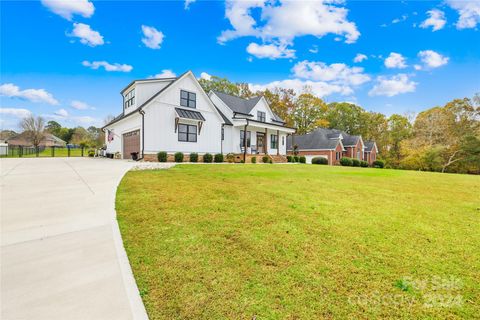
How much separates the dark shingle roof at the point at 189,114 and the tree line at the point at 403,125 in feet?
58.2

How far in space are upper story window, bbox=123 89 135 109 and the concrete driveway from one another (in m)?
14.4

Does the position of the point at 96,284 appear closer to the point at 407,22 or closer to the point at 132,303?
the point at 132,303

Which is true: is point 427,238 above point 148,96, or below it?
below

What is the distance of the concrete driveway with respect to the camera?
202 centimetres

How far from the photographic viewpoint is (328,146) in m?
34.4

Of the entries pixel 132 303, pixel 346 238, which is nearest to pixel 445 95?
pixel 346 238

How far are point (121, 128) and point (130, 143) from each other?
2.96 meters

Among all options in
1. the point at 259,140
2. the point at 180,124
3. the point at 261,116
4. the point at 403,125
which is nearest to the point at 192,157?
the point at 180,124

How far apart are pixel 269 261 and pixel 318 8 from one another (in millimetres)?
14284

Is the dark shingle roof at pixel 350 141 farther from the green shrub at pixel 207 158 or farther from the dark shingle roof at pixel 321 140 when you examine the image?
the green shrub at pixel 207 158

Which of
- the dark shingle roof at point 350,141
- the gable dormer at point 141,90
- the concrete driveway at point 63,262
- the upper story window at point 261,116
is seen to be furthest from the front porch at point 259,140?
the dark shingle roof at point 350,141

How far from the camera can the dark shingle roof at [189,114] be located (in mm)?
16866

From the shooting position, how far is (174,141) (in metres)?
17.1

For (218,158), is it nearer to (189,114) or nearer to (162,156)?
(189,114)
